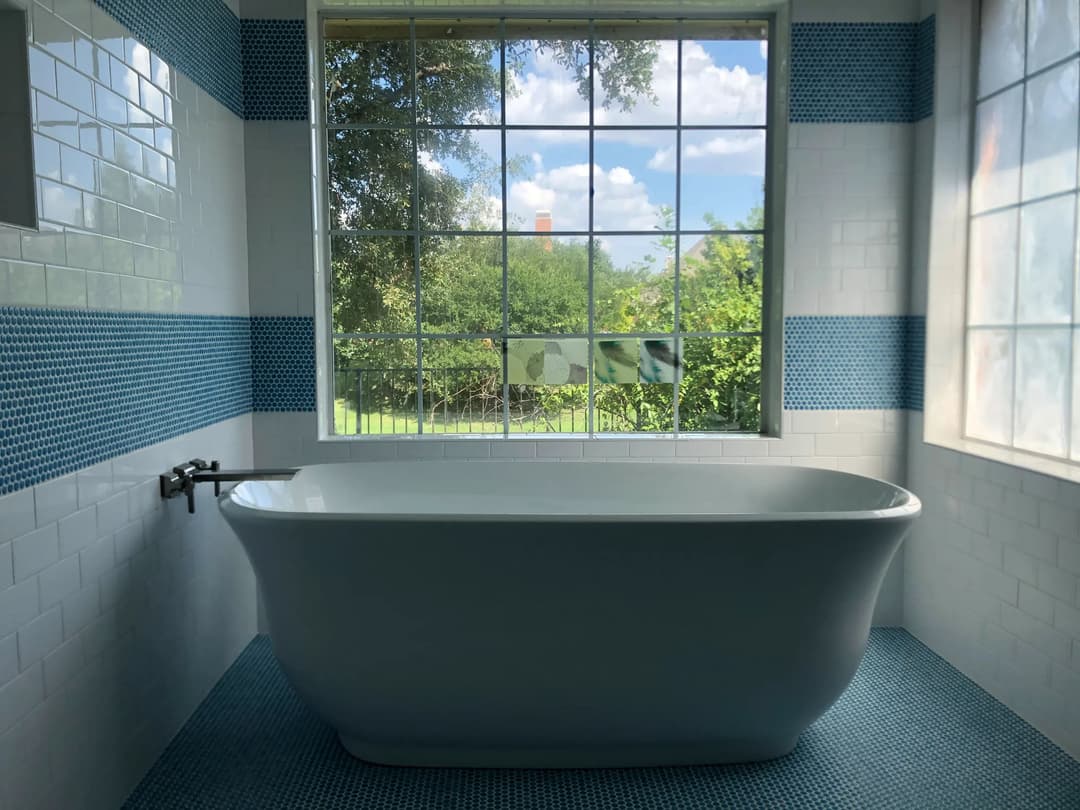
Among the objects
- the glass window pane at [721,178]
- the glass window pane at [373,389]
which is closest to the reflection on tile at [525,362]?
the glass window pane at [373,389]

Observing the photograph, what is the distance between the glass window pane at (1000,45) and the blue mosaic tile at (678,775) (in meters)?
2.36

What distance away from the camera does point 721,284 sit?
12.2 feet

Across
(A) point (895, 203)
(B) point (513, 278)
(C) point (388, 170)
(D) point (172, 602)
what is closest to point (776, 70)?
(A) point (895, 203)

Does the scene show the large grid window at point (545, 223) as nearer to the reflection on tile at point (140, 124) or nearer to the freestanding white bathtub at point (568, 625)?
the reflection on tile at point (140, 124)

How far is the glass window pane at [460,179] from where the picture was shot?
141 inches

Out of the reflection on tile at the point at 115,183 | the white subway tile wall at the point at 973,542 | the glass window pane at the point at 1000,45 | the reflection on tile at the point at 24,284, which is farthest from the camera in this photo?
the glass window pane at the point at 1000,45

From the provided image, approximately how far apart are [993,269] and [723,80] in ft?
4.64

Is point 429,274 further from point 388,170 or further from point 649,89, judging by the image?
point 649,89

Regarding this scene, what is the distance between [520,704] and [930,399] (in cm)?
223

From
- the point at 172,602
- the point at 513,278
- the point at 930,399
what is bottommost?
the point at 172,602

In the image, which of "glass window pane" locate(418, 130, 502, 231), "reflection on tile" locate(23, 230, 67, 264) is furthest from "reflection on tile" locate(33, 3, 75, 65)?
"glass window pane" locate(418, 130, 502, 231)

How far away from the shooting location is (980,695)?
2.94m

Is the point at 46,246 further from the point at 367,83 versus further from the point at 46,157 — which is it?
the point at 367,83

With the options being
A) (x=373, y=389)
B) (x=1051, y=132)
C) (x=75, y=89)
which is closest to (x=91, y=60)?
(x=75, y=89)
